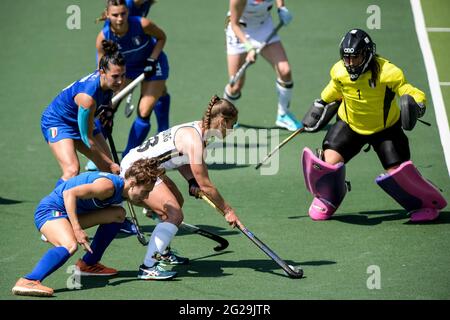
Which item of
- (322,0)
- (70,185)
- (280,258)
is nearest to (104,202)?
(70,185)

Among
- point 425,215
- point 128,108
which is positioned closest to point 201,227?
point 425,215

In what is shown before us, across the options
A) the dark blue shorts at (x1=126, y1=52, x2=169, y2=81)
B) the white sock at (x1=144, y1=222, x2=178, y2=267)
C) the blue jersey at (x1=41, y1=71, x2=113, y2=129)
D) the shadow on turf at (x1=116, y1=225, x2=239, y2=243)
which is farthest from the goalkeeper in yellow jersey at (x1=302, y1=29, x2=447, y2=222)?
the blue jersey at (x1=41, y1=71, x2=113, y2=129)

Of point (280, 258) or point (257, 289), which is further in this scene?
point (280, 258)

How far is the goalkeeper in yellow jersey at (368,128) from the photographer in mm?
9523

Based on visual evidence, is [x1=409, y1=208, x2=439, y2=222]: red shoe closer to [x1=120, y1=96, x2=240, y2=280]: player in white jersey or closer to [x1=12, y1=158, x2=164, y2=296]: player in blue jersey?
[x1=120, y1=96, x2=240, y2=280]: player in white jersey

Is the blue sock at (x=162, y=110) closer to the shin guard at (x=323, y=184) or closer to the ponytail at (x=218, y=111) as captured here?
the shin guard at (x=323, y=184)

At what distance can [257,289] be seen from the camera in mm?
8188

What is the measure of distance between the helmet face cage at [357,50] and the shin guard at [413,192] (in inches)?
39.7

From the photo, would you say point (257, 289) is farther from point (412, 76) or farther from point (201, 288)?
point (412, 76)

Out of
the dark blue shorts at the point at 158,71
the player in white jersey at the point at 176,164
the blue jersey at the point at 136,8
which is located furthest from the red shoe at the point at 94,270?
the blue jersey at the point at 136,8

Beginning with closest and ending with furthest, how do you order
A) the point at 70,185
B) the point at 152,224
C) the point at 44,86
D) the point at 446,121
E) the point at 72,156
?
the point at 70,185
the point at 72,156
the point at 152,224
the point at 446,121
the point at 44,86

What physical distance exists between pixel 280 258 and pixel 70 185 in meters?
1.92

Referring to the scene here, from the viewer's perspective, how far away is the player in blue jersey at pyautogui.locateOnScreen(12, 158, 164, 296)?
7910 mm

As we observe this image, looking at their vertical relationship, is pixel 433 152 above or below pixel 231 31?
below
